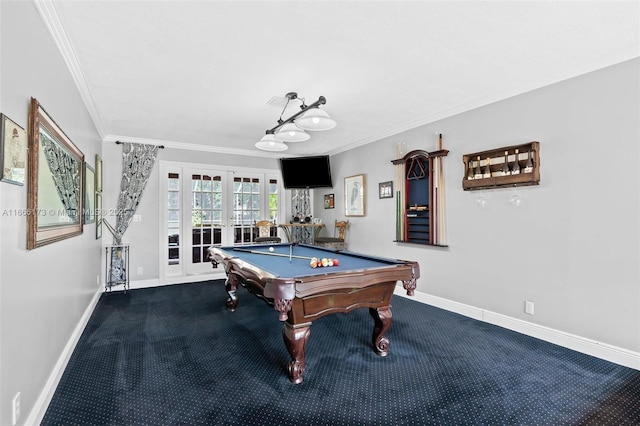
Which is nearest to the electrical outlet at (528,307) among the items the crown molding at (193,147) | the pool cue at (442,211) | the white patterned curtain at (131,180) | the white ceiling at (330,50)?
the pool cue at (442,211)

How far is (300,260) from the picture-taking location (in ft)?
10.2

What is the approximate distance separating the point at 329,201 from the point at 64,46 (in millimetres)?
4658

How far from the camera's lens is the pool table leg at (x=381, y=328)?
2.67 metres

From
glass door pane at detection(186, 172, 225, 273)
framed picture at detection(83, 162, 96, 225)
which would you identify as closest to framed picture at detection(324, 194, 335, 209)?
glass door pane at detection(186, 172, 225, 273)

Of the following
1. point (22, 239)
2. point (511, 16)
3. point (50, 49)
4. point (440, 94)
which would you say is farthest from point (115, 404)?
point (440, 94)

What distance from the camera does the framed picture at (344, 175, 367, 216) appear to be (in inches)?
214

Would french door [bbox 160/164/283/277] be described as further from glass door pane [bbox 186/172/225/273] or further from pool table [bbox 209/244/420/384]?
pool table [bbox 209/244/420/384]

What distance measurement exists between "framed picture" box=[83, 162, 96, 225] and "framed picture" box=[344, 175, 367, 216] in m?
3.84

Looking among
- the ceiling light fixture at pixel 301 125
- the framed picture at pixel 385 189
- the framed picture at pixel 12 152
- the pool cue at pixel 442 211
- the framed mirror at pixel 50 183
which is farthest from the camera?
the framed picture at pixel 385 189

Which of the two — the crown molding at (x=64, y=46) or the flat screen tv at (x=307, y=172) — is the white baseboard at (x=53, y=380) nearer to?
the crown molding at (x=64, y=46)

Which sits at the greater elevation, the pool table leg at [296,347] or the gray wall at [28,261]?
the gray wall at [28,261]

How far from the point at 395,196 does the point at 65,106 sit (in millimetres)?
3953

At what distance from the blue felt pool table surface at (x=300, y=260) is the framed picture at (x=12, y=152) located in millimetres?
1492

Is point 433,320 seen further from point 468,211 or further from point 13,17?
point 13,17
